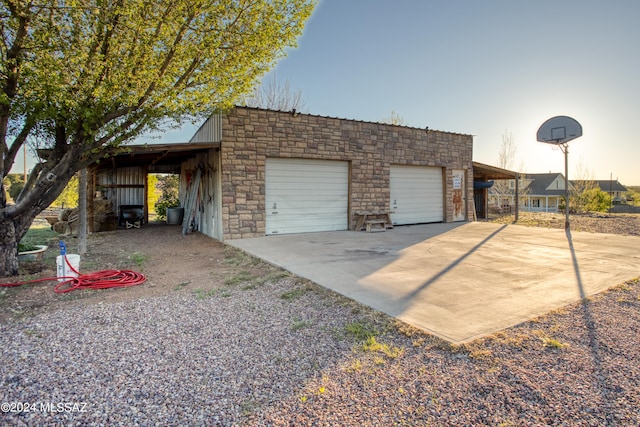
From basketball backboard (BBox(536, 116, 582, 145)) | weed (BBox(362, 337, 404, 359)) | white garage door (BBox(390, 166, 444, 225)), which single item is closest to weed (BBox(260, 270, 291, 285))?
weed (BBox(362, 337, 404, 359))

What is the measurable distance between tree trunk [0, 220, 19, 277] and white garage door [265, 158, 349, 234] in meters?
5.22

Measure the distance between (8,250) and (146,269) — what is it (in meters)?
1.96

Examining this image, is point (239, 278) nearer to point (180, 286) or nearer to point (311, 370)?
point (180, 286)

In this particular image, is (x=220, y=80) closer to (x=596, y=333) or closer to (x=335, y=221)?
(x=335, y=221)

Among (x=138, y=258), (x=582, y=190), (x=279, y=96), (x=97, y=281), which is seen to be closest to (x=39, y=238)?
(x=138, y=258)

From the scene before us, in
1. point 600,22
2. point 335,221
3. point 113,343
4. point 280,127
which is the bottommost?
point 113,343

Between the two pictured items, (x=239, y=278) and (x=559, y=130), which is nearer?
(x=239, y=278)

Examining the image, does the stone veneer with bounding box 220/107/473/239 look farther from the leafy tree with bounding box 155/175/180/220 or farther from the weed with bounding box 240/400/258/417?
the leafy tree with bounding box 155/175/180/220

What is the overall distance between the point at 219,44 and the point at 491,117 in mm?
11352

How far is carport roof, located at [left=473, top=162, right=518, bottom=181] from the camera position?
560 inches

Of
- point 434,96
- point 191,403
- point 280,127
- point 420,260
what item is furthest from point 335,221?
point 191,403

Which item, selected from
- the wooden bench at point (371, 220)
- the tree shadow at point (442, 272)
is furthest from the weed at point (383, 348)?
the wooden bench at point (371, 220)

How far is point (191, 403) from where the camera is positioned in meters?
1.96

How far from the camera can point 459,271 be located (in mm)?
4941
